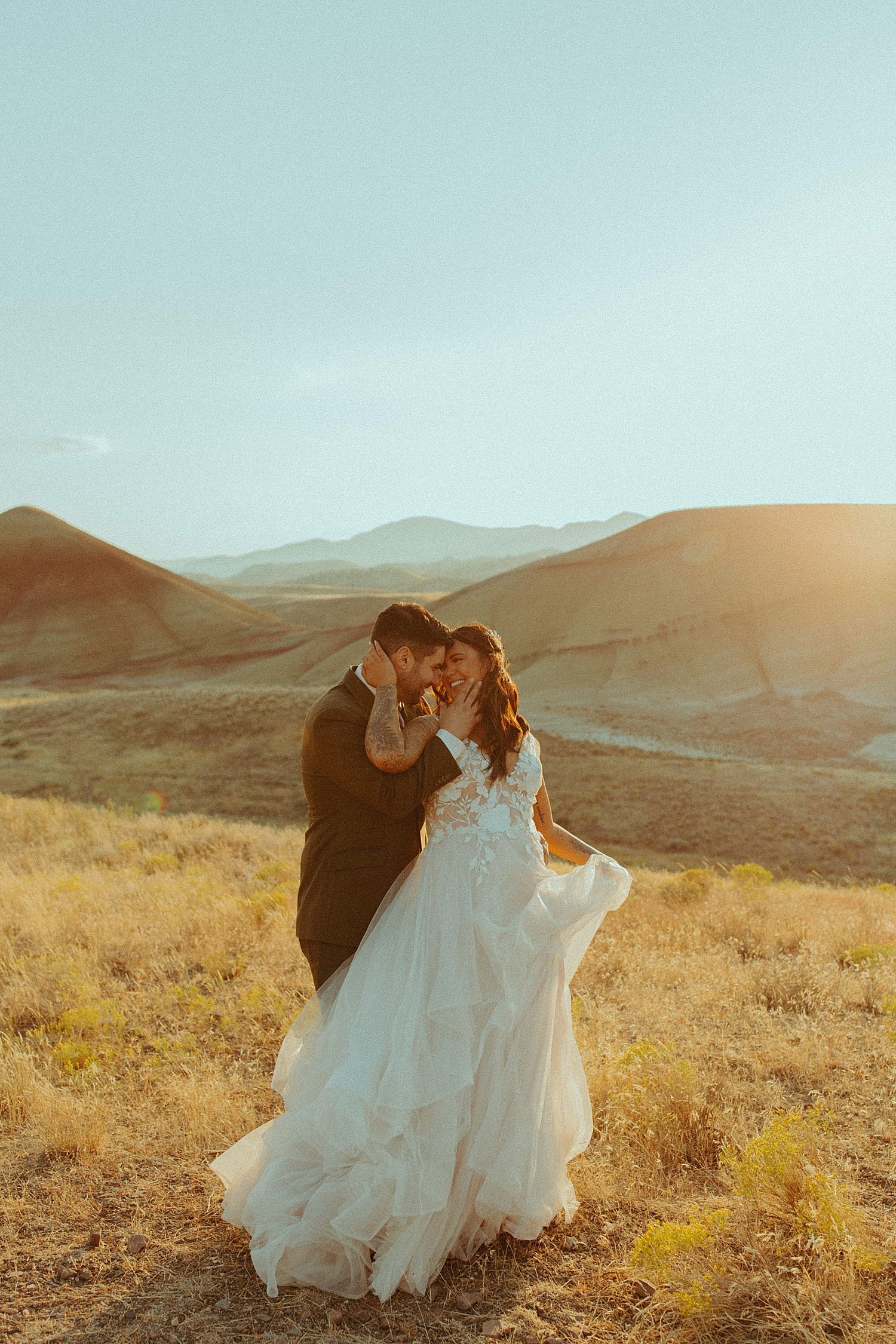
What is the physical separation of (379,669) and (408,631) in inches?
6.3

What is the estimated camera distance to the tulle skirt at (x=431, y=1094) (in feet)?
9.70

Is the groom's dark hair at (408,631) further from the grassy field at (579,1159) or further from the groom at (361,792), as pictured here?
the grassy field at (579,1159)

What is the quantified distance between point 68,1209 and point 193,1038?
5.12ft

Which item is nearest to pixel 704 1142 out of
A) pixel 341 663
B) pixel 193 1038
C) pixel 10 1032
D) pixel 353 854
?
pixel 353 854

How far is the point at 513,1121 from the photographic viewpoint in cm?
307

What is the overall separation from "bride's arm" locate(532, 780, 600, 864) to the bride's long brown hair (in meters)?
0.43

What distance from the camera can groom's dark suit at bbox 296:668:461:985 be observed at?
10.1 ft

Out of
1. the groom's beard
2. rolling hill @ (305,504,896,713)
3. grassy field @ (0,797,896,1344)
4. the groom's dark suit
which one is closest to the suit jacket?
the groom's dark suit

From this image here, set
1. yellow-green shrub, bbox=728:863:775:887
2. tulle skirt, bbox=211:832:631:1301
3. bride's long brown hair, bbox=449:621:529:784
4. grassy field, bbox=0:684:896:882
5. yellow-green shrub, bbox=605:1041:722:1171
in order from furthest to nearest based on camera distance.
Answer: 1. grassy field, bbox=0:684:896:882
2. yellow-green shrub, bbox=728:863:775:887
3. yellow-green shrub, bbox=605:1041:722:1171
4. bride's long brown hair, bbox=449:621:529:784
5. tulle skirt, bbox=211:832:631:1301

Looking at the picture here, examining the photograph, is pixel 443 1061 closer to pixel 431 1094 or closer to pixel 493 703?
pixel 431 1094

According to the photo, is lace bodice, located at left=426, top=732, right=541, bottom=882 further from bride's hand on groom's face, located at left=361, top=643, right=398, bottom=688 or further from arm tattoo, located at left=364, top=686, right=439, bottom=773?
bride's hand on groom's face, located at left=361, top=643, right=398, bottom=688

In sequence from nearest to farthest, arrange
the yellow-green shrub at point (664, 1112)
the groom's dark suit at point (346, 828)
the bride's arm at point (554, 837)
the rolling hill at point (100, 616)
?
the groom's dark suit at point (346, 828)
the bride's arm at point (554, 837)
the yellow-green shrub at point (664, 1112)
the rolling hill at point (100, 616)

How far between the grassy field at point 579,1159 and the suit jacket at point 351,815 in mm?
1211

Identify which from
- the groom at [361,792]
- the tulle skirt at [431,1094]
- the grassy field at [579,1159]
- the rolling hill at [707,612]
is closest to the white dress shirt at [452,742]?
the groom at [361,792]
